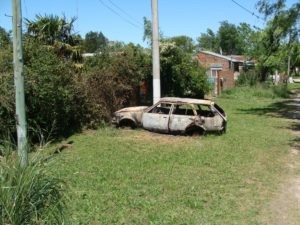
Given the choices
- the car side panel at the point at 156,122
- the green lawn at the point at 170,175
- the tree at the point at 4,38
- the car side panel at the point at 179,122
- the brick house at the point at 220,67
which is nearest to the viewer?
the green lawn at the point at 170,175

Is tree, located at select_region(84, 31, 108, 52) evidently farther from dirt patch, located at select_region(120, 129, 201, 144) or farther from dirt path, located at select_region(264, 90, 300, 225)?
dirt path, located at select_region(264, 90, 300, 225)

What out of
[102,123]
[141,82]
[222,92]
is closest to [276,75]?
[222,92]

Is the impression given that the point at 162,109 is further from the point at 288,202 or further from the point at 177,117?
the point at 288,202

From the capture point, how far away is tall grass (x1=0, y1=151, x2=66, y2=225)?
14.1 ft

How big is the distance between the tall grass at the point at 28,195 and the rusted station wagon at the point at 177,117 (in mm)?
10863

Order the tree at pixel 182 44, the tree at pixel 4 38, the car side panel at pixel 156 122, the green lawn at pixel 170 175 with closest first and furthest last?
the green lawn at pixel 170 175
the tree at pixel 4 38
the car side panel at pixel 156 122
the tree at pixel 182 44

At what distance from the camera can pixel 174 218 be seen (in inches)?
283

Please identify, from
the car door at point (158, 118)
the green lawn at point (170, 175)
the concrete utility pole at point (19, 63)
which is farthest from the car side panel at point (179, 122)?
the concrete utility pole at point (19, 63)

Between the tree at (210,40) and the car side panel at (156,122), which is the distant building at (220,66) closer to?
the car side panel at (156,122)

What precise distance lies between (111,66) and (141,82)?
2706 millimetres

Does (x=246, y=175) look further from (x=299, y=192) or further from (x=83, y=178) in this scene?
(x=83, y=178)

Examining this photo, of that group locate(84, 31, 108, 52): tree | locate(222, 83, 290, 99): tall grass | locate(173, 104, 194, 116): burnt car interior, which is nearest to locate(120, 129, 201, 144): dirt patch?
locate(173, 104, 194, 116): burnt car interior

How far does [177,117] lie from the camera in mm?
15562

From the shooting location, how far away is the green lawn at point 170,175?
736cm
